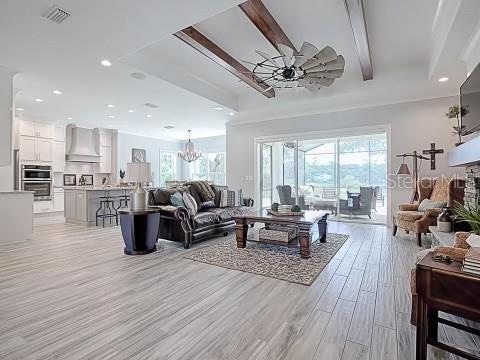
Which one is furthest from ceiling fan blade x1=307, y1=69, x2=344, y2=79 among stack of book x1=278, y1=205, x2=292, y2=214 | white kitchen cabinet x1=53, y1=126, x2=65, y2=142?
white kitchen cabinet x1=53, y1=126, x2=65, y2=142

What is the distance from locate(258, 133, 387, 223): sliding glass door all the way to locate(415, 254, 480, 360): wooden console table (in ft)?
18.2

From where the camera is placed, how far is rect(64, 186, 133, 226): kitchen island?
6.52 metres

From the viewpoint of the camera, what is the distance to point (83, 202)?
6.59m

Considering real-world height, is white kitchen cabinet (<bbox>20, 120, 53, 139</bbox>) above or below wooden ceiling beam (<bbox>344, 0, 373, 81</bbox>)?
below

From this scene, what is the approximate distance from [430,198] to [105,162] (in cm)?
970

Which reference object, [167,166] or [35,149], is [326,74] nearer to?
[35,149]

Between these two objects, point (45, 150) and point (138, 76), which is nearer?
point (138, 76)

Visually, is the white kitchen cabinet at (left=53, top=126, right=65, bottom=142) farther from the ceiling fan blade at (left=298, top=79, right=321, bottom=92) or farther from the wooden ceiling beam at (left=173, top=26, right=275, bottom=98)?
the ceiling fan blade at (left=298, top=79, right=321, bottom=92)

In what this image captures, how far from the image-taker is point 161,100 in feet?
19.9

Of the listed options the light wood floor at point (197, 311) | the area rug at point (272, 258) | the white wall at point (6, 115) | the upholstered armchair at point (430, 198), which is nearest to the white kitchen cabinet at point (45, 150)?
the white wall at point (6, 115)

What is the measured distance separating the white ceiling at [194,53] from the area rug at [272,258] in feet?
9.80

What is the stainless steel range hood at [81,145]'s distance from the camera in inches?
341

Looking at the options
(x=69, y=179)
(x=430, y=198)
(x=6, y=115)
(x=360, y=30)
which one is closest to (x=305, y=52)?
(x=360, y=30)

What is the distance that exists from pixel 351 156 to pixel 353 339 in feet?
19.4
